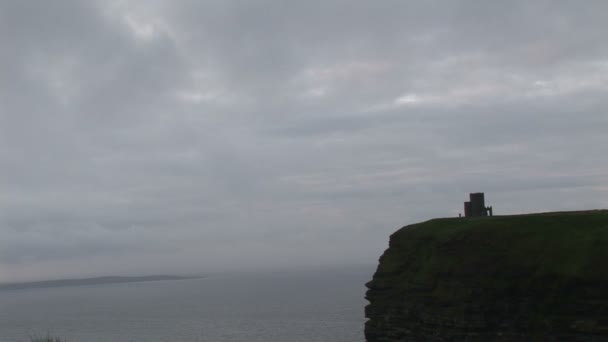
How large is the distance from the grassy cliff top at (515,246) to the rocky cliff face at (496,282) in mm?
85

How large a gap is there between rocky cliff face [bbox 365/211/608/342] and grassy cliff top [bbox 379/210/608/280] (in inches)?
3.3

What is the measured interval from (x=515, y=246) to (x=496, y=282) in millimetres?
3664

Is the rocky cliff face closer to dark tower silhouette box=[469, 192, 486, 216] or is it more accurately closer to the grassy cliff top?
the grassy cliff top

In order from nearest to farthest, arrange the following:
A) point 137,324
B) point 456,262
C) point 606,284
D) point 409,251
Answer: point 606,284 → point 456,262 → point 409,251 → point 137,324

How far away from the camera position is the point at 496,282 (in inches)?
1854

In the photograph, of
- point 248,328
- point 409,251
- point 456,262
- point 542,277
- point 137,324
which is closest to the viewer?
point 542,277

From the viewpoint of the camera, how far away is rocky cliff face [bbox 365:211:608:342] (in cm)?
4100

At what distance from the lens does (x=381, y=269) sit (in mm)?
60219

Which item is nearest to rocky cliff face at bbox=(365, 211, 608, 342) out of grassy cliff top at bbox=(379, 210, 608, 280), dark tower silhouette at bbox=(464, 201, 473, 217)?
grassy cliff top at bbox=(379, 210, 608, 280)

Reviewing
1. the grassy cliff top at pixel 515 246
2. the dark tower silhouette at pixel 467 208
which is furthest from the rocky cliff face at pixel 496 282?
the dark tower silhouette at pixel 467 208

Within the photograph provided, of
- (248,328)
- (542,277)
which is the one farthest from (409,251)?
(248,328)

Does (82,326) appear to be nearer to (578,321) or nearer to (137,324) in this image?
(137,324)

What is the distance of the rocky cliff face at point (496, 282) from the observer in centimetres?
Result: 4100

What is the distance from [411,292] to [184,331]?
61.7m
